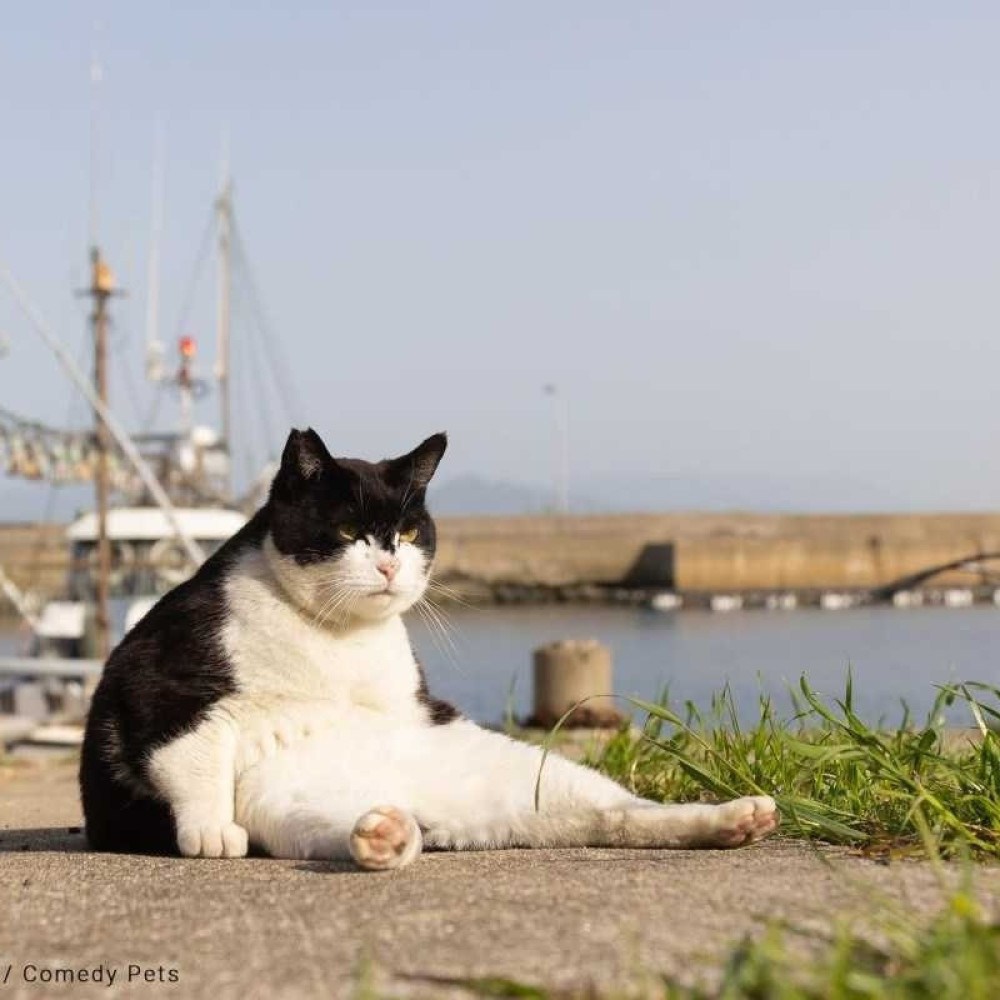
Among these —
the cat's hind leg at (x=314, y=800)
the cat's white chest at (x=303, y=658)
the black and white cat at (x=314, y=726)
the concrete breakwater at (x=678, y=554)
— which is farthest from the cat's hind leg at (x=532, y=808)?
the concrete breakwater at (x=678, y=554)

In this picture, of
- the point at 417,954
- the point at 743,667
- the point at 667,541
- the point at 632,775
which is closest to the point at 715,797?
the point at 632,775

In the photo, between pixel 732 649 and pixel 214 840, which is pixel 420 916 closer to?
pixel 214 840

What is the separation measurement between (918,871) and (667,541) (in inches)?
1952

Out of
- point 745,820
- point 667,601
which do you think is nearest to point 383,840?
point 745,820

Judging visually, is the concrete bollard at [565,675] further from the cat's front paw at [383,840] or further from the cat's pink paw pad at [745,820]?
the cat's front paw at [383,840]

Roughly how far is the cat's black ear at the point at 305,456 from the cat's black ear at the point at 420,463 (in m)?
0.27

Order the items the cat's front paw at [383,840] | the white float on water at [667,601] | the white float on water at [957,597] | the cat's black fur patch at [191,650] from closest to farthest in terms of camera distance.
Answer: the cat's front paw at [383,840]
the cat's black fur patch at [191,650]
the white float on water at [667,601]
the white float on water at [957,597]

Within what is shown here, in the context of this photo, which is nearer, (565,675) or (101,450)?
(565,675)

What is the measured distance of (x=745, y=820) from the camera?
394 cm

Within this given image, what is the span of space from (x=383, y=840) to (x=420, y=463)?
147 cm

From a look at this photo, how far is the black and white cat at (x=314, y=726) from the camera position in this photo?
4160mm

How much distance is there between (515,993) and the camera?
2490 mm

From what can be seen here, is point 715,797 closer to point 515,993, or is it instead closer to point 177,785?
point 177,785

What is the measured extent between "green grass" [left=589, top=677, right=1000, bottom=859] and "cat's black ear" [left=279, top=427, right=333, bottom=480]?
126 centimetres
